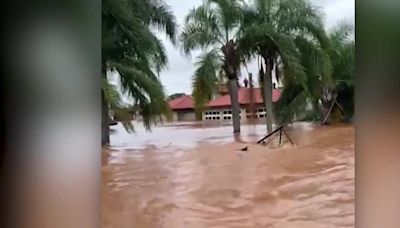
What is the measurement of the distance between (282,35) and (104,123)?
2.17ft

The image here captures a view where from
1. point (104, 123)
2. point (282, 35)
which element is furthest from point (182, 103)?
point (282, 35)

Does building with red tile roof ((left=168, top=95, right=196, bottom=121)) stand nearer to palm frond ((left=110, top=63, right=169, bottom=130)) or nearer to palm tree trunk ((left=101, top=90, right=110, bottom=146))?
palm frond ((left=110, top=63, right=169, bottom=130))

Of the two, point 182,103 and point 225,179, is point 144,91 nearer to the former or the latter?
point 182,103

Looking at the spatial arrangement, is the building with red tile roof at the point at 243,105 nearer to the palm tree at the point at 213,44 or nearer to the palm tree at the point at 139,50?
the palm tree at the point at 213,44

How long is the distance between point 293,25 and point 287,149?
42cm

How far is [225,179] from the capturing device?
1360 millimetres

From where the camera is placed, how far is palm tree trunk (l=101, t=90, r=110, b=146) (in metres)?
1.29

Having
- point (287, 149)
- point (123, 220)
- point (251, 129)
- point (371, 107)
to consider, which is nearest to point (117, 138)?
point (123, 220)

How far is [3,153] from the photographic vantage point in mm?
1176

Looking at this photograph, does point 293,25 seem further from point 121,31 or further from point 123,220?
point 123,220

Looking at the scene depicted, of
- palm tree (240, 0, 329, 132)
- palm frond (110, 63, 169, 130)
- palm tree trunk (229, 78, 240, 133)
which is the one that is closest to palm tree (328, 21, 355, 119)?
palm tree (240, 0, 329, 132)

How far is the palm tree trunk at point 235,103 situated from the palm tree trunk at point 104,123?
417 mm

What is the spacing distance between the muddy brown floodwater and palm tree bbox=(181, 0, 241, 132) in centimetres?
12

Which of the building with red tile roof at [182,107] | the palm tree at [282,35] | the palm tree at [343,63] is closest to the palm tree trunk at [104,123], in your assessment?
the building with red tile roof at [182,107]
